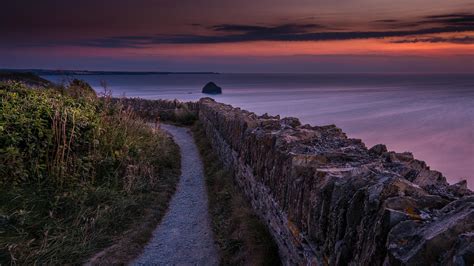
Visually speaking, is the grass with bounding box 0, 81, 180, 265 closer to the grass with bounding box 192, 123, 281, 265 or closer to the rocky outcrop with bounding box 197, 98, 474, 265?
the grass with bounding box 192, 123, 281, 265

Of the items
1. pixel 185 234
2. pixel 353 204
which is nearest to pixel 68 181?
pixel 185 234

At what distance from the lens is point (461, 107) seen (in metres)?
33.6

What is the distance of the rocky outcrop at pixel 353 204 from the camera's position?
2.25 metres

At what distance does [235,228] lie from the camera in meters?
6.58

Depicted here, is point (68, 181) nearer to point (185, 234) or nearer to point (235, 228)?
point (185, 234)

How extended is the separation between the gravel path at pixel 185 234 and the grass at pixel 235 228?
0.19 metres

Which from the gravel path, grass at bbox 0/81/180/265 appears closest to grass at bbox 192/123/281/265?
the gravel path

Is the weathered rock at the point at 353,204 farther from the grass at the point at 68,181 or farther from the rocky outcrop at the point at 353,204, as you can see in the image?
the grass at the point at 68,181

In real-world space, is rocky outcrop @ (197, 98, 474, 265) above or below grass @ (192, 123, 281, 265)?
above

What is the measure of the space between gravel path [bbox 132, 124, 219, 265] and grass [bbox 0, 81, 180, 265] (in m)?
0.24

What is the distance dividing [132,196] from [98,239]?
1676 mm

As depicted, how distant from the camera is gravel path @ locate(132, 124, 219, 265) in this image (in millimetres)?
6176

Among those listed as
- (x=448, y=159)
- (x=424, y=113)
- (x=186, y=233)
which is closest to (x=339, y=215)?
(x=186, y=233)

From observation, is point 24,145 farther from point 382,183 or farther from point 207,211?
point 382,183
